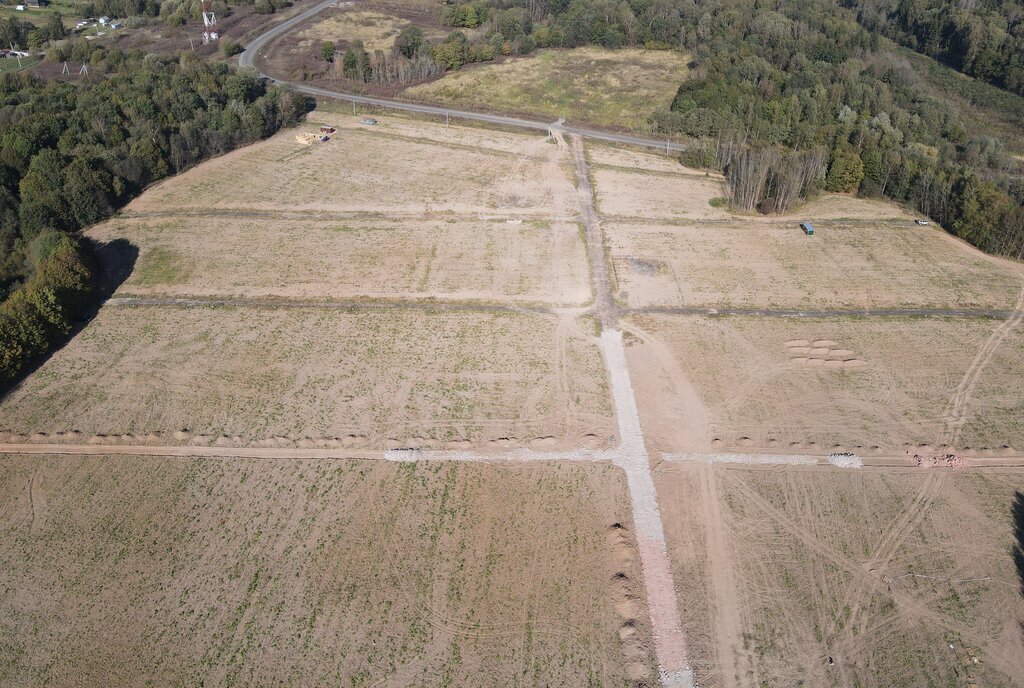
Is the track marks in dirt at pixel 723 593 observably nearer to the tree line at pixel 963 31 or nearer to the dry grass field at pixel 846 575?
the dry grass field at pixel 846 575

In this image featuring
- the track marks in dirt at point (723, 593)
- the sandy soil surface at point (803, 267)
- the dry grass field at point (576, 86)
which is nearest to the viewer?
the track marks in dirt at point (723, 593)

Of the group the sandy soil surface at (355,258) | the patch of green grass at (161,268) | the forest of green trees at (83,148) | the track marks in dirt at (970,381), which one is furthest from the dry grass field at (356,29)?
the track marks in dirt at (970,381)

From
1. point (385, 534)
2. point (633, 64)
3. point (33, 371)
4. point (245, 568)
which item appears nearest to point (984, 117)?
point (633, 64)

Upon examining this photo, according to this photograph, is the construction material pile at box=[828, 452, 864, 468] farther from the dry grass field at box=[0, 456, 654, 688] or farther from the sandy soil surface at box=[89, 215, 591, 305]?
the sandy soil surface at box=[89, 215, 591, 305]

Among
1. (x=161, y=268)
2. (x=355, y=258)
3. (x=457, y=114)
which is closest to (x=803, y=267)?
(x=355, y=258)

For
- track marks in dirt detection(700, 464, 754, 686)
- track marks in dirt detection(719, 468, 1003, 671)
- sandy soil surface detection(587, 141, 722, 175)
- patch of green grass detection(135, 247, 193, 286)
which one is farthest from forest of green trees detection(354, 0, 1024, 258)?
patch of green grass detection(135, 247, 193, 286)

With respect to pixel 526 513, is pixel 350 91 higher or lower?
higher

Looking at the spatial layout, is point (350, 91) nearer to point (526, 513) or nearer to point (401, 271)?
point (401, 271)
